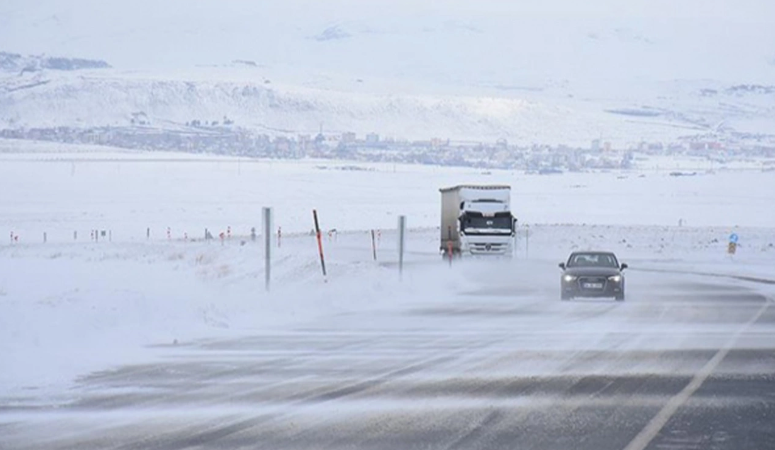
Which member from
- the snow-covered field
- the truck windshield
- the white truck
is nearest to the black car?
the snow-covered field

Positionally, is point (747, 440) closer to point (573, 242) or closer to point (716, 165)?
point (573, 242)

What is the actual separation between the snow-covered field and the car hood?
3377 millimetres

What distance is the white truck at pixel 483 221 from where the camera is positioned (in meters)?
53.8

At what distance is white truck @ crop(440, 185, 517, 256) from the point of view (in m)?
53.8

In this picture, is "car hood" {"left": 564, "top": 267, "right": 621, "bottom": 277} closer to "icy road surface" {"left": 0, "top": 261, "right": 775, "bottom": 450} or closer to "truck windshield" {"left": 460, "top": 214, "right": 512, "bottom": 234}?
"icy road surface" {"left": 0, "top": 261, "right": 775, "bottom": 450}

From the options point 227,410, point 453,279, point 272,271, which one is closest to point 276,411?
point 227,410

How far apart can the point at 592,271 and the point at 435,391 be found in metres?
20.3

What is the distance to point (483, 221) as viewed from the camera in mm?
54156

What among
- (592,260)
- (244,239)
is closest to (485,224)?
(592,260)

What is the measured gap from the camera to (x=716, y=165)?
643 feet

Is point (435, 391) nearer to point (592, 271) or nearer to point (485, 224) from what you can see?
point (592, 271)

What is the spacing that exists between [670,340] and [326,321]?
6417mm

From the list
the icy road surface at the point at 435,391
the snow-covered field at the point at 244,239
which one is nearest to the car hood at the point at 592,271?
the snow-covered field at the point at 244,239

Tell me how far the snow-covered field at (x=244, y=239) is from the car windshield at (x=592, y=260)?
11.0ft
